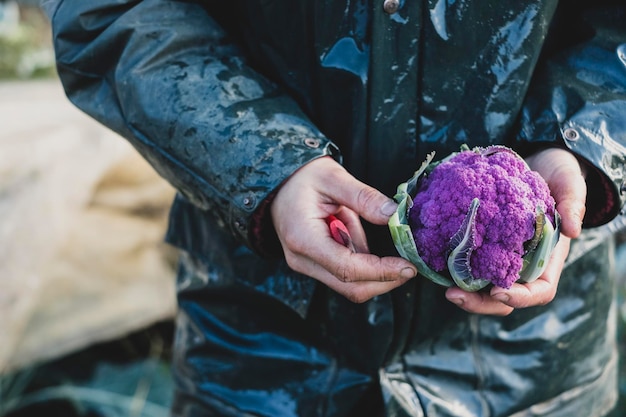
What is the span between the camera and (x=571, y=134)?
137 cm

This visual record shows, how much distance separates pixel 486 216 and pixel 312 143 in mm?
325

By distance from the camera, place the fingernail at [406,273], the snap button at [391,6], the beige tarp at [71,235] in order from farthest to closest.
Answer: the beige tarp at [71,235]
the snap button at [391,6]
the fingernail at [406,273]

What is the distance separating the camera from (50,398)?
3.29 m

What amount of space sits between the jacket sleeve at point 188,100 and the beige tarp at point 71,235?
1403mm

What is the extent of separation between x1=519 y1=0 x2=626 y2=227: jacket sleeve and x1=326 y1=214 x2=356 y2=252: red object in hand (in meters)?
0.40

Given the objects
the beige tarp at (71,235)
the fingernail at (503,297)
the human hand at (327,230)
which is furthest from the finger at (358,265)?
the beige tarp at (71,235)

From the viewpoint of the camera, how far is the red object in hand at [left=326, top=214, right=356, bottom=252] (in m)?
1.27

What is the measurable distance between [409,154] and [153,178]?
2547 millimetres

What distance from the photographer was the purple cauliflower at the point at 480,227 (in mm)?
1217

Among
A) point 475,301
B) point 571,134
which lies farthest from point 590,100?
point 475,301

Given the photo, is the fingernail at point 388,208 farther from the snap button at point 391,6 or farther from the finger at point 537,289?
the snap button at point 391,6

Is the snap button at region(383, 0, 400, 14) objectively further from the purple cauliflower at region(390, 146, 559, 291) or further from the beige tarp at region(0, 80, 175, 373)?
the beige tarp at region(0, 80, 175, 373)

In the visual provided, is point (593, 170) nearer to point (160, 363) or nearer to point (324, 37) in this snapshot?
point (324, 37)

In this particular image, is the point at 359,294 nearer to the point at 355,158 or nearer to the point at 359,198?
the point at 359,198
